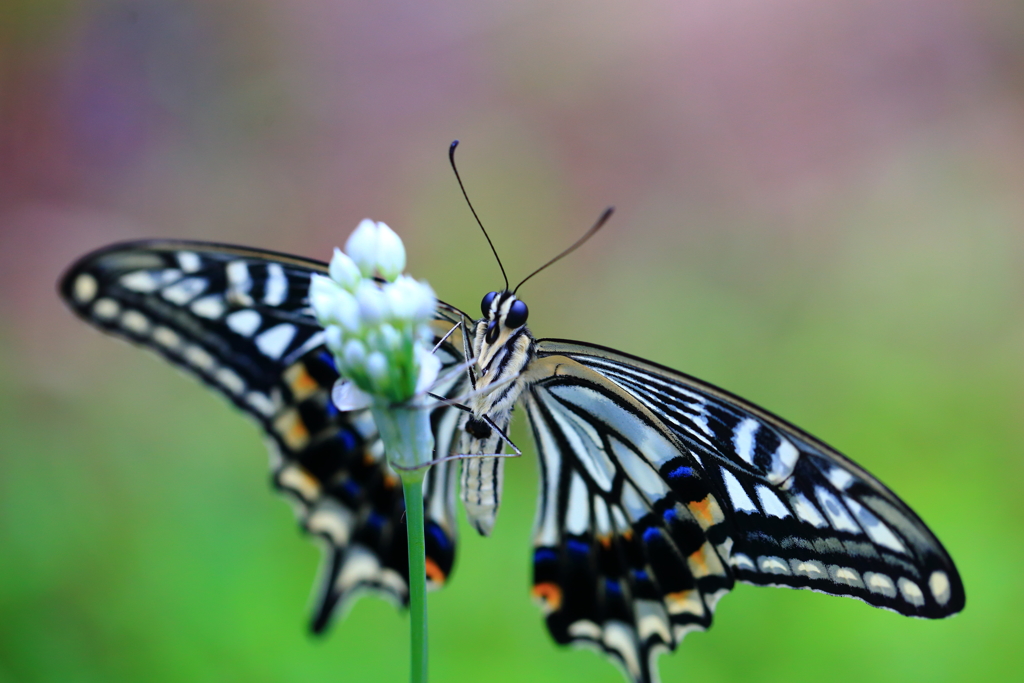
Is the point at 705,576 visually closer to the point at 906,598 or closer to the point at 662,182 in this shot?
the point at 906,598

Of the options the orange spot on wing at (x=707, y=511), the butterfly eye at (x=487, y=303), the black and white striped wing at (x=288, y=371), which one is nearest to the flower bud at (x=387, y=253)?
the butterfly eye at (x=487, y=303)

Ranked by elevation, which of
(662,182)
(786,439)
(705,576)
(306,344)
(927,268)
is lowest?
(705,576)

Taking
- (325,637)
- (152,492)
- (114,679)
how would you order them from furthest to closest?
(152,492)
(325,637)
(114,679)

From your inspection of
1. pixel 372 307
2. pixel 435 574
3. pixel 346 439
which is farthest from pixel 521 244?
pixel 372 307

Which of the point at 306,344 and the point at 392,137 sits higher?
the point at 392,137

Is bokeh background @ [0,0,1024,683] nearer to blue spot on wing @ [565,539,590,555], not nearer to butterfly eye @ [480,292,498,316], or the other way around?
blue spot on wing @ [565,539,590,555]

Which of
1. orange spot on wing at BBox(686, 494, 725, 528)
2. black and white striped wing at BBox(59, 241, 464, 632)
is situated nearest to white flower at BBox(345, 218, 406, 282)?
black and white striped wing at BBox(59, 241, 464, 632)

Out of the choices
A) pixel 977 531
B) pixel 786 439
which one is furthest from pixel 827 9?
pixel 786 439
